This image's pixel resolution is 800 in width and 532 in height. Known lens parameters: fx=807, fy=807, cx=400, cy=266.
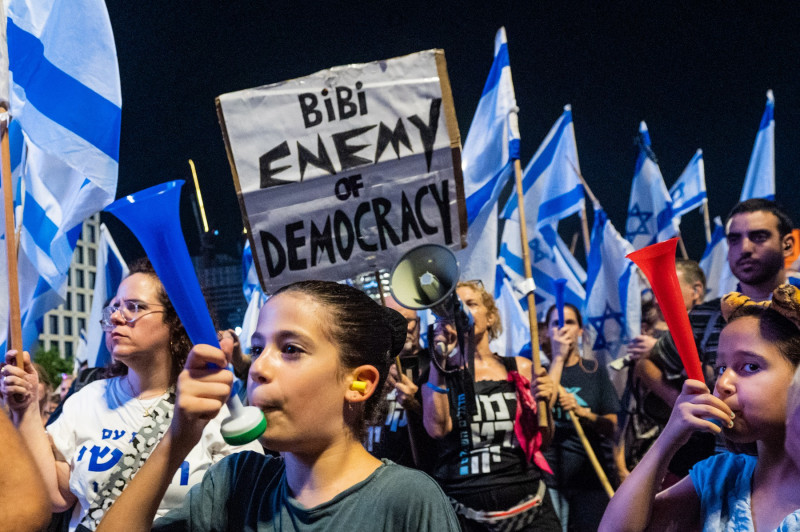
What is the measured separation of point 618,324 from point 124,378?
4.67 metres

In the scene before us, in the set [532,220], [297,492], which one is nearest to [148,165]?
[532,220]

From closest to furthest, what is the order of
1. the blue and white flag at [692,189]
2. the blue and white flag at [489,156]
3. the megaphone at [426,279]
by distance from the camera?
1. the megaphone at [426,279]
2. the blue and white flag at [489,156]
3. the blue and white flag at [692,189]

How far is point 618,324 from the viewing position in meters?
6.93

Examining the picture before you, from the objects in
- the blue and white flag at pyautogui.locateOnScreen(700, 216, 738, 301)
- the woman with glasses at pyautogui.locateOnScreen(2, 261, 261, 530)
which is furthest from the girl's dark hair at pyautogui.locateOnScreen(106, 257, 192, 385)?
the blue and white flag at pyautogui.locateOnScreen(700, 216, 738, 301)

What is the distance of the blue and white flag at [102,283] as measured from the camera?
24.3 ft

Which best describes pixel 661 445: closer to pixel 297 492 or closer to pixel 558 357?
pixel 297 492

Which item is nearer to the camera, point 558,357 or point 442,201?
point 442,201

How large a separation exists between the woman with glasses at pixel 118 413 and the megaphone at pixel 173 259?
144 centimetres

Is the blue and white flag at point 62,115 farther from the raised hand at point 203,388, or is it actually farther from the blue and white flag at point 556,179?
the blue and white flag at point 556,179

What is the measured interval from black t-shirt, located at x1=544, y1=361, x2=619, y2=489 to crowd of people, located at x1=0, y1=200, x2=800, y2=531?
14 millimetres

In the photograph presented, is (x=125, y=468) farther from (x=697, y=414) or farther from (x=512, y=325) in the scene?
(x=512, y=325)

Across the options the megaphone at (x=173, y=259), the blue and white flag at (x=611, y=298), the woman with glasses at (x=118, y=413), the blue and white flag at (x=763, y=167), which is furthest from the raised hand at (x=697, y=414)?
the blue and white flag at (x=763, y=167)

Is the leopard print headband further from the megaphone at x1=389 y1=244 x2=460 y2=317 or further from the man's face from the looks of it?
the man's face

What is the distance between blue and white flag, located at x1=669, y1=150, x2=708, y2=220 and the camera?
11.3 meters
